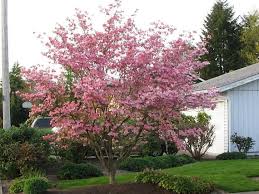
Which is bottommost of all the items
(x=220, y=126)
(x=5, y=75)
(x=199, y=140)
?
(x=199, y=140)

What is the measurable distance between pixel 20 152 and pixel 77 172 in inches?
65.2

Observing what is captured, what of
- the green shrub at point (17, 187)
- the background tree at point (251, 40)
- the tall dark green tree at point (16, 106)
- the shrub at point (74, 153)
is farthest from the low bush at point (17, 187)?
the background tree at point (251, 40)

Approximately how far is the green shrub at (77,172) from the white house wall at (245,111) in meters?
7.50

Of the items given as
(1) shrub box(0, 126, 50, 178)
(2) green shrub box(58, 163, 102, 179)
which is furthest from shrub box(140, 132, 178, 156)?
(1) shrub box(0, 126, 50, 178)

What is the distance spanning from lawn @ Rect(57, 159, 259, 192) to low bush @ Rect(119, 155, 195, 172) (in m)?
0.84

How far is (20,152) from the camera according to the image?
14250 mm

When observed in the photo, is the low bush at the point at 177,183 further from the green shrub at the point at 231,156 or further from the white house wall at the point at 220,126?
the white house wall at the point at 220,126

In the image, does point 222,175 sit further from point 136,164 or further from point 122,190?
point 122,190

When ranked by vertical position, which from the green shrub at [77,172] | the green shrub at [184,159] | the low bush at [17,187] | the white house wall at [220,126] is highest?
the white house wall at [220,126]

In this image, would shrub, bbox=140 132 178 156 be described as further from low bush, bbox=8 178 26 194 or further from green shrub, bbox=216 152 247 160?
low bush, bbox=8 178 26 194

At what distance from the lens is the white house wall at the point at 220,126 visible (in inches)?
810

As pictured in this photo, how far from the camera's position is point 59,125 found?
1098 centimetres

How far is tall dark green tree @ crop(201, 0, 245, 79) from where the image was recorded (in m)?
53.7

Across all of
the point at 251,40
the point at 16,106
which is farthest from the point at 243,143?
the point at 251,40
